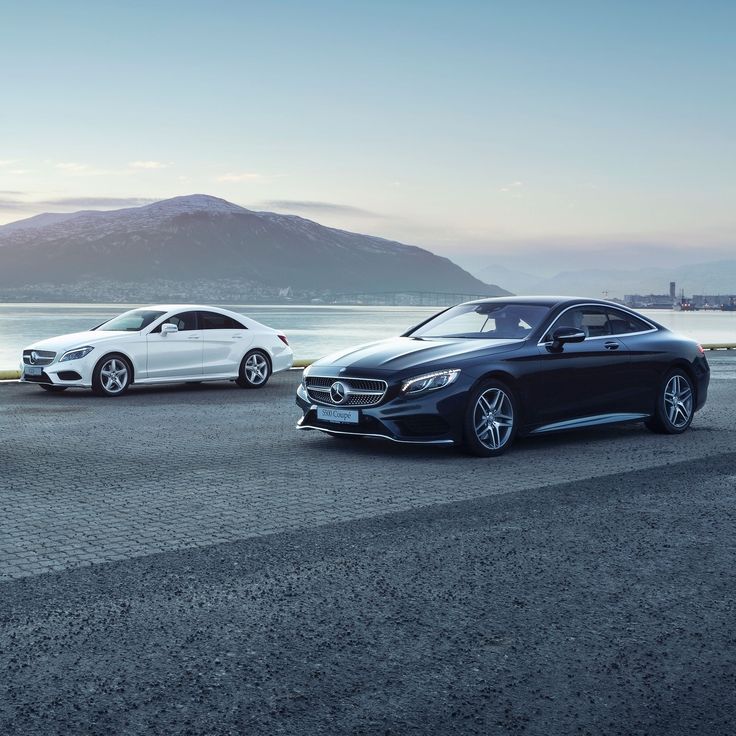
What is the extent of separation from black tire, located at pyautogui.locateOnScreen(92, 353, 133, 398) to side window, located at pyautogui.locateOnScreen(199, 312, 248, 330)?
174cm

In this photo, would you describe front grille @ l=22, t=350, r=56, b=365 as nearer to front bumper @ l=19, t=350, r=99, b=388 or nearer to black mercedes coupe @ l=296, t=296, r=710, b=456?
front bumper @ l=19, t=350, r=99, b=388

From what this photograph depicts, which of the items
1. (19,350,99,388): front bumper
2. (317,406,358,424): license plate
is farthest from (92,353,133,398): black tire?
(317,406,358,424): license plate

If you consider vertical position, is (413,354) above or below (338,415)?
above

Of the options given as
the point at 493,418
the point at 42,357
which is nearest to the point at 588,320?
the point at 493,418

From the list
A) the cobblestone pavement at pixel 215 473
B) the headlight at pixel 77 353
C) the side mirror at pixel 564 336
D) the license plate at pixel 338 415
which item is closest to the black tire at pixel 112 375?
the headlight at pixel 77 353

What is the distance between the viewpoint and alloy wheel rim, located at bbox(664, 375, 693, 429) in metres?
11.7

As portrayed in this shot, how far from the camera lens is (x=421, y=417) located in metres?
9.66

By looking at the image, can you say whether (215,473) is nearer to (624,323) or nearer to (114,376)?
(624,323)

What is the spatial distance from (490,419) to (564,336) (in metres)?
1.31

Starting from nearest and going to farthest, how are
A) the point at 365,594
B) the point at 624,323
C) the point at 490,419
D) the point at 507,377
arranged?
the point at 365,594, the point at 490,419, the point at 507,377, the point at 624,323

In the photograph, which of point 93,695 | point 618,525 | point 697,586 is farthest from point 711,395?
point 93,695

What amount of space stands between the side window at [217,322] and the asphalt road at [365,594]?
817 centimetres

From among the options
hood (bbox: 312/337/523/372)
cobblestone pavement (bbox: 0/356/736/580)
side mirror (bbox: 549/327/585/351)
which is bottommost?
cobblestone pavement (bbox: 0/356/736/580)

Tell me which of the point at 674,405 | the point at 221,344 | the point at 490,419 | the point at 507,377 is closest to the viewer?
the point at 490,419
